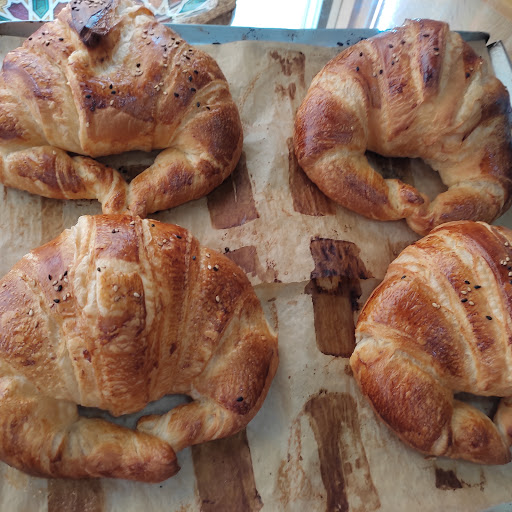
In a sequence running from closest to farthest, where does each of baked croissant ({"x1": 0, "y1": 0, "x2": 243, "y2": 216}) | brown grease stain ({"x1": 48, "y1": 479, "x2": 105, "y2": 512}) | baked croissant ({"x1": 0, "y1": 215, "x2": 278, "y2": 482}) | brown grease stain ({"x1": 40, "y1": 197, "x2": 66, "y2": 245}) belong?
baked croissant ({"x1": 0, "y1": 215, "x2": 278, "y2": 482}) < brown grease stain ({"x1": 48, "y1": 479, "x2": 105, "y2": 512}) < baked croissant ({"x1": 0, "y1": 0, "x2": 243, "y2": 216}) < brown grease stain ({"x1": 40, "y1": 197, "x2": 66, "y2": 245})

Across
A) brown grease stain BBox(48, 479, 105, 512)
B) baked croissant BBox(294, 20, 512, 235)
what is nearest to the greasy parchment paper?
brown grease stain BBox(48, 479, 105, 512)

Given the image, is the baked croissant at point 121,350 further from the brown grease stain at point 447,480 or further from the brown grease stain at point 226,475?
the brown grease stain at point 447,480

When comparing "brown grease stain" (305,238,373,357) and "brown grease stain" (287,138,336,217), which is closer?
"brown grease stain" (305,238,373,357)

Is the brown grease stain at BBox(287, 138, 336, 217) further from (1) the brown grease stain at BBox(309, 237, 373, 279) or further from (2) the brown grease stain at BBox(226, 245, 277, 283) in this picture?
(2) the brown grease stain at BBox(226, 245, 277, 283)

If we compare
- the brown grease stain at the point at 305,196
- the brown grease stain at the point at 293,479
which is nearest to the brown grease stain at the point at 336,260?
the brown grease stain at the point at 305,196

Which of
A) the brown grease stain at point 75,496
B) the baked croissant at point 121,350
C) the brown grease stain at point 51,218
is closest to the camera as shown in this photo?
the baked croissant at point 121,350

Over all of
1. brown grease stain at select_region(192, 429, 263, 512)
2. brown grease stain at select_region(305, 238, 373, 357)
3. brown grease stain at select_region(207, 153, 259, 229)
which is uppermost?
brown grease stain at select_region(207, 153, 259, 229)

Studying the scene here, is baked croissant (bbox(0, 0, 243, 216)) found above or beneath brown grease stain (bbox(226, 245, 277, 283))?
above

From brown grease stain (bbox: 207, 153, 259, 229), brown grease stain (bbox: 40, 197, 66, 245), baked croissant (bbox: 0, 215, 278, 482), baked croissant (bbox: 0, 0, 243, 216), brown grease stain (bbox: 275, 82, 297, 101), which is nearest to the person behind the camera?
baked croissant (bbox: 0, 215, 278, 482)

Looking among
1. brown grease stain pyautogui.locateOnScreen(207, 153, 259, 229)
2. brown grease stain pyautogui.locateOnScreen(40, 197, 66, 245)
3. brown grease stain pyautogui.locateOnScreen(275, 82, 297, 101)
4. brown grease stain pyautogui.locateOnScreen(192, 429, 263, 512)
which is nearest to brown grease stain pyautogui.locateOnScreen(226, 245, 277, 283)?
brown grease stain pyautogui.locateOnScreen(207, 153, 259, 229)
